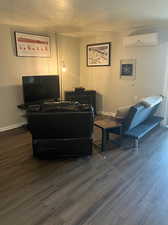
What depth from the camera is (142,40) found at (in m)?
4.50

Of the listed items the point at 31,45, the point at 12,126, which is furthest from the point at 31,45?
the point at 12,126

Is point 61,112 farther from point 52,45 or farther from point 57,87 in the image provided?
point 52,45

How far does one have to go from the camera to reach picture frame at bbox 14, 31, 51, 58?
14.4 feet

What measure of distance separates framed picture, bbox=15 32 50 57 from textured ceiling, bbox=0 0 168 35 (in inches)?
13.6

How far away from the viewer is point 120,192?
2271 millimetres

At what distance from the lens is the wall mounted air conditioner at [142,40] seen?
4309 mm

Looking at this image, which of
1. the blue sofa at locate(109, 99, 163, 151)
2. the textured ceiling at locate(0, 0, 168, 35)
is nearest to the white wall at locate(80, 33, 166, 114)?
Answer: the textured ceiling at locate(0, 0, 168, 35)

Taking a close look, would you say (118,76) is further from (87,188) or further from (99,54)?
(87,188)

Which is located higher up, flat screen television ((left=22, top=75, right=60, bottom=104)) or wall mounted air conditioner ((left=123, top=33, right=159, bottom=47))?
wall mounted air conditioner ((left=123, top=33, right=159, bottom=47))

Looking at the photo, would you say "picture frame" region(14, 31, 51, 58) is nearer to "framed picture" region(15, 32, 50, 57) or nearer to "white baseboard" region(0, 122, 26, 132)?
"framed picture" region(15, 32, 50, 57)

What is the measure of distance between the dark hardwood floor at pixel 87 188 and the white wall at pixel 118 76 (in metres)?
1.96

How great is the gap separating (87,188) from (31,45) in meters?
3.81

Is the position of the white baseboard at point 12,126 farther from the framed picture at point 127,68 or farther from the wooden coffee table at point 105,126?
the framed picture at point 127,68

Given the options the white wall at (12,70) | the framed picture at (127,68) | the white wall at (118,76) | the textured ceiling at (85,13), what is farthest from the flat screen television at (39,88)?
the framed picture at (127,68)
